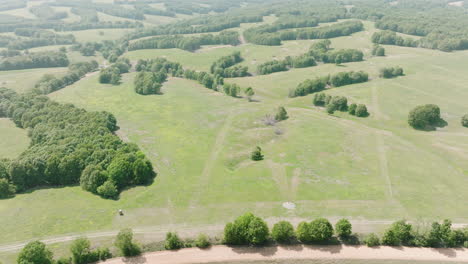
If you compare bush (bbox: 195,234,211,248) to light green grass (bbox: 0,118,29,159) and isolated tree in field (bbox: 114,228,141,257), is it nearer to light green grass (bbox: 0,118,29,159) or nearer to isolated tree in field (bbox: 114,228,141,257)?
isolated tree in field (bbox: 114,228,141,257)

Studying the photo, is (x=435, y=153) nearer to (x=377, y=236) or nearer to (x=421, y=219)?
(x=421, y=219)

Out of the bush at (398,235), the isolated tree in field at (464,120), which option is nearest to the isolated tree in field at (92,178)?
the bush at (398,235)

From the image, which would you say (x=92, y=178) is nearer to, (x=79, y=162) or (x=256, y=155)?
(x=79, y=162)

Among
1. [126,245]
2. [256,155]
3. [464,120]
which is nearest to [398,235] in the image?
[256,155]

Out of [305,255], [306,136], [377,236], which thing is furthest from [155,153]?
[377,236]

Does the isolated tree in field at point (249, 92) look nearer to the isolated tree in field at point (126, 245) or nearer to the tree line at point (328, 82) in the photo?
the tree line at point (328, 82)

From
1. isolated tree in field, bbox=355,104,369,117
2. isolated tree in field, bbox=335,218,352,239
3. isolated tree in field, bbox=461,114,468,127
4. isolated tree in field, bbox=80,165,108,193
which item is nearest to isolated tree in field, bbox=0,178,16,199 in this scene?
isolated tree in field, bbox=80,165,108,193
